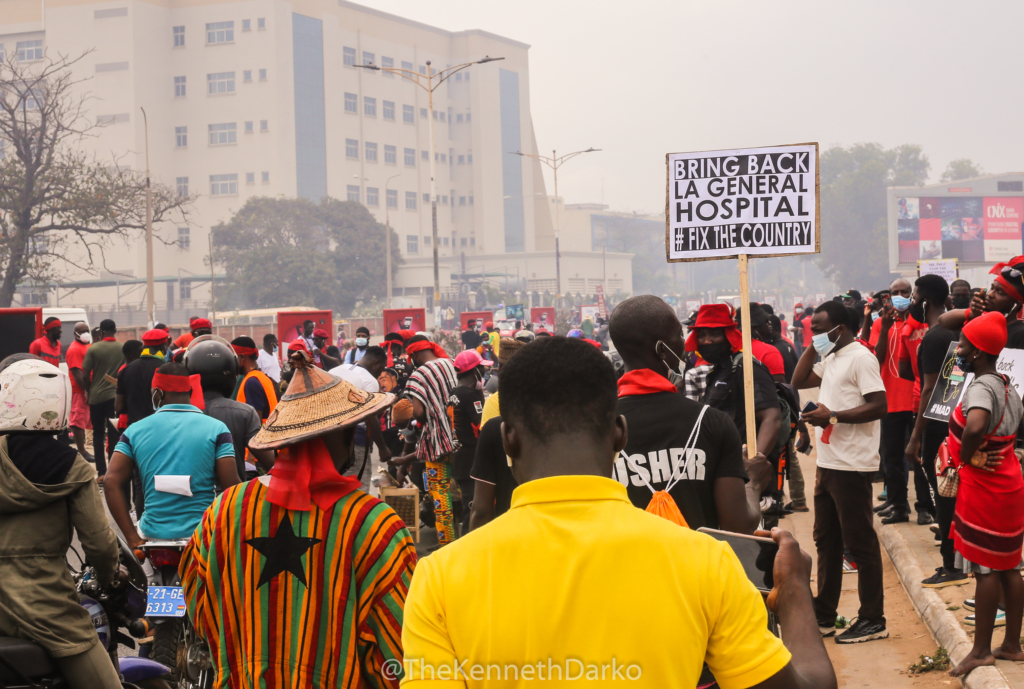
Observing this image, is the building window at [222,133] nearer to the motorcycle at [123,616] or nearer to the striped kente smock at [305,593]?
the motorcycle at [123,616]

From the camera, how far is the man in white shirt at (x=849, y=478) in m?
5.89

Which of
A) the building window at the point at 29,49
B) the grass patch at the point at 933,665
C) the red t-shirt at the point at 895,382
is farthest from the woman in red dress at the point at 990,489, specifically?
the building window at the point at 29,49

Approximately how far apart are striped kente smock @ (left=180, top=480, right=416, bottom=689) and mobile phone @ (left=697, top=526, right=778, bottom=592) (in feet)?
3.39

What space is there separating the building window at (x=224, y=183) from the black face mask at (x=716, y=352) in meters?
89.3

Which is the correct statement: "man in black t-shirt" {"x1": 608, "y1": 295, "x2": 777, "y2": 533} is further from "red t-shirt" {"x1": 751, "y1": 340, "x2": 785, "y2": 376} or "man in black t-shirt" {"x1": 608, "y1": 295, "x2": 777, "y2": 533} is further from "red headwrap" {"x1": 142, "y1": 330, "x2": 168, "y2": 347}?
"red headwrap" {"x1": 142, "y1": 330, "x2": 168, "y2": 347}

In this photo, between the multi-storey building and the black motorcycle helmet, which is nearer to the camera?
the black motorcycle helmet

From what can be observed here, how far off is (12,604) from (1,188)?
28654 mm

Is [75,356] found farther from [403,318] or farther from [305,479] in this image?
[403,318]

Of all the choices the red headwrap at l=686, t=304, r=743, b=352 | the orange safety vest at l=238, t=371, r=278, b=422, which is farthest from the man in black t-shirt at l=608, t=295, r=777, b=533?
the orange safety vest at l=238, t=371, r=278, b=422

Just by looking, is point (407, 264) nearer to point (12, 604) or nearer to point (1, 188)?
point (1, 188)

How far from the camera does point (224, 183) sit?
293ft

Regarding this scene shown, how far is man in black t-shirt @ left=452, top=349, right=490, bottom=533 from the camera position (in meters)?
7.40

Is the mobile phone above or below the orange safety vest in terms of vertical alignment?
above

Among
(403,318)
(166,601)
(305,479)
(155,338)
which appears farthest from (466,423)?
(403,318)
